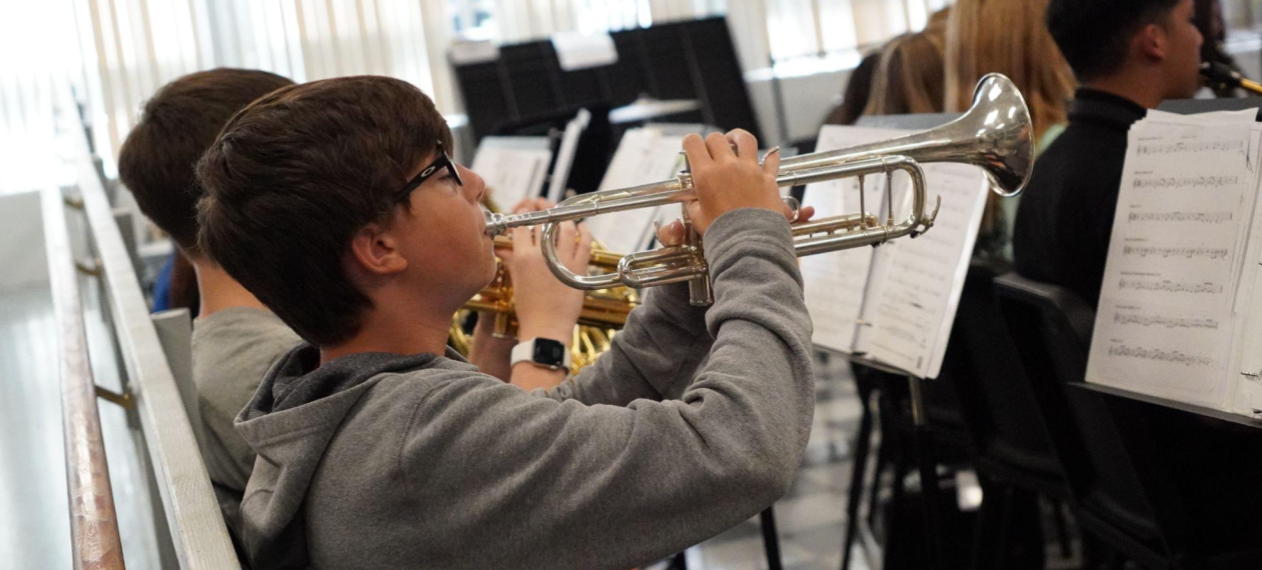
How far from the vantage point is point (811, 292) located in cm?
223

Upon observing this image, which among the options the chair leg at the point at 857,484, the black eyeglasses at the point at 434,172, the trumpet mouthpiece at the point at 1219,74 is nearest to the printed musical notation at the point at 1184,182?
the trumpet mouthpiece at the point at 1219,74

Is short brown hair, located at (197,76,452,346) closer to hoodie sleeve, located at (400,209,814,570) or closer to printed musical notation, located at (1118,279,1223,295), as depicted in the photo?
hoodie sleeve, located at (400,209,814,570)

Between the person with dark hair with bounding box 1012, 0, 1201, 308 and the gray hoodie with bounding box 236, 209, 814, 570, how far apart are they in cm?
104

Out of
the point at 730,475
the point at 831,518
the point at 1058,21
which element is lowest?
the point at 831,518

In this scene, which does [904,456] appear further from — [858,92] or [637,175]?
[858,92]

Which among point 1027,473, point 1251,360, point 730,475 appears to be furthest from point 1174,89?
point 730,475

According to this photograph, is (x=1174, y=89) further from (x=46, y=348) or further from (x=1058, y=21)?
(x=46, y=348)

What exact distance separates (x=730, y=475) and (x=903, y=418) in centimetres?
159

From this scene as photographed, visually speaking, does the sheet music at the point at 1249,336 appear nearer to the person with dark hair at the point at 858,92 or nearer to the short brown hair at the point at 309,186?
the short brown hair at the point at 309,186

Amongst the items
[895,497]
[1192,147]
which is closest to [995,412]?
[895,497]

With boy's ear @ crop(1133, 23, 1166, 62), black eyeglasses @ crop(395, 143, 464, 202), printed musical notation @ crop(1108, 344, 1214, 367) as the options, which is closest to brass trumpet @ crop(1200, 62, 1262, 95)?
boy's ear @ crop(1133, 23, 1166, 62)

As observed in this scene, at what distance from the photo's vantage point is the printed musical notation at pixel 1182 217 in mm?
1501

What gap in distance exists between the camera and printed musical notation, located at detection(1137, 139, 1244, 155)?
149cm

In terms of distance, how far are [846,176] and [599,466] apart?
2.07 ft
